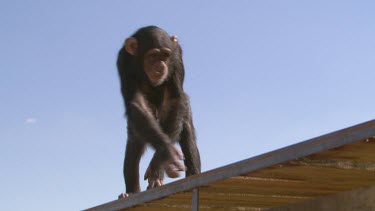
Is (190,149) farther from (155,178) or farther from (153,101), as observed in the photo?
(155,178)

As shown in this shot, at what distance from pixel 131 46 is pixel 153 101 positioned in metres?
0.78

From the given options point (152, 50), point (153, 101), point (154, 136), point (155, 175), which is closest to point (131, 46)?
point (152, 50)

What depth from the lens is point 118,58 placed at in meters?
8.43

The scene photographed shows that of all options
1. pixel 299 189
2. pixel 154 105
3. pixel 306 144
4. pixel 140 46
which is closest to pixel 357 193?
pixel 299 189

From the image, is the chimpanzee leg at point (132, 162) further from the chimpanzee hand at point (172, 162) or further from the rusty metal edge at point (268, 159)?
the rusty metal edge at point (268, 159)

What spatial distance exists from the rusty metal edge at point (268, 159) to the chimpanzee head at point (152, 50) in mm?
3030

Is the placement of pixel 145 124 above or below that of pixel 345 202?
above

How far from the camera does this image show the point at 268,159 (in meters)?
4.02

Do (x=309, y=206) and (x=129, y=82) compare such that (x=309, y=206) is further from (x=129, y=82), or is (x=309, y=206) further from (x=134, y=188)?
(x=129, y=82)

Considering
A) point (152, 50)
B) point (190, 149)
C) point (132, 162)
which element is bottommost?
point (132, 162)

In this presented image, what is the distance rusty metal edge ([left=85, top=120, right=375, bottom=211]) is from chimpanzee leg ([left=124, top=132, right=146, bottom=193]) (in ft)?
7.35

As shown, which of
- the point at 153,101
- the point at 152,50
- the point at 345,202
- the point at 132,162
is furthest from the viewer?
the point at 152,50

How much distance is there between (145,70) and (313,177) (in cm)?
371

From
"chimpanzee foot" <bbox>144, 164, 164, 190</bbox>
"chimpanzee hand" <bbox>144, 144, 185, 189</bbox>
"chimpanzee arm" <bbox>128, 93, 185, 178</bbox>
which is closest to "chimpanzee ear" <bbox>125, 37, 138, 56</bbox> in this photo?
"chimpanzee arm" <bbox>128, 93, 185, 178</bbox>
